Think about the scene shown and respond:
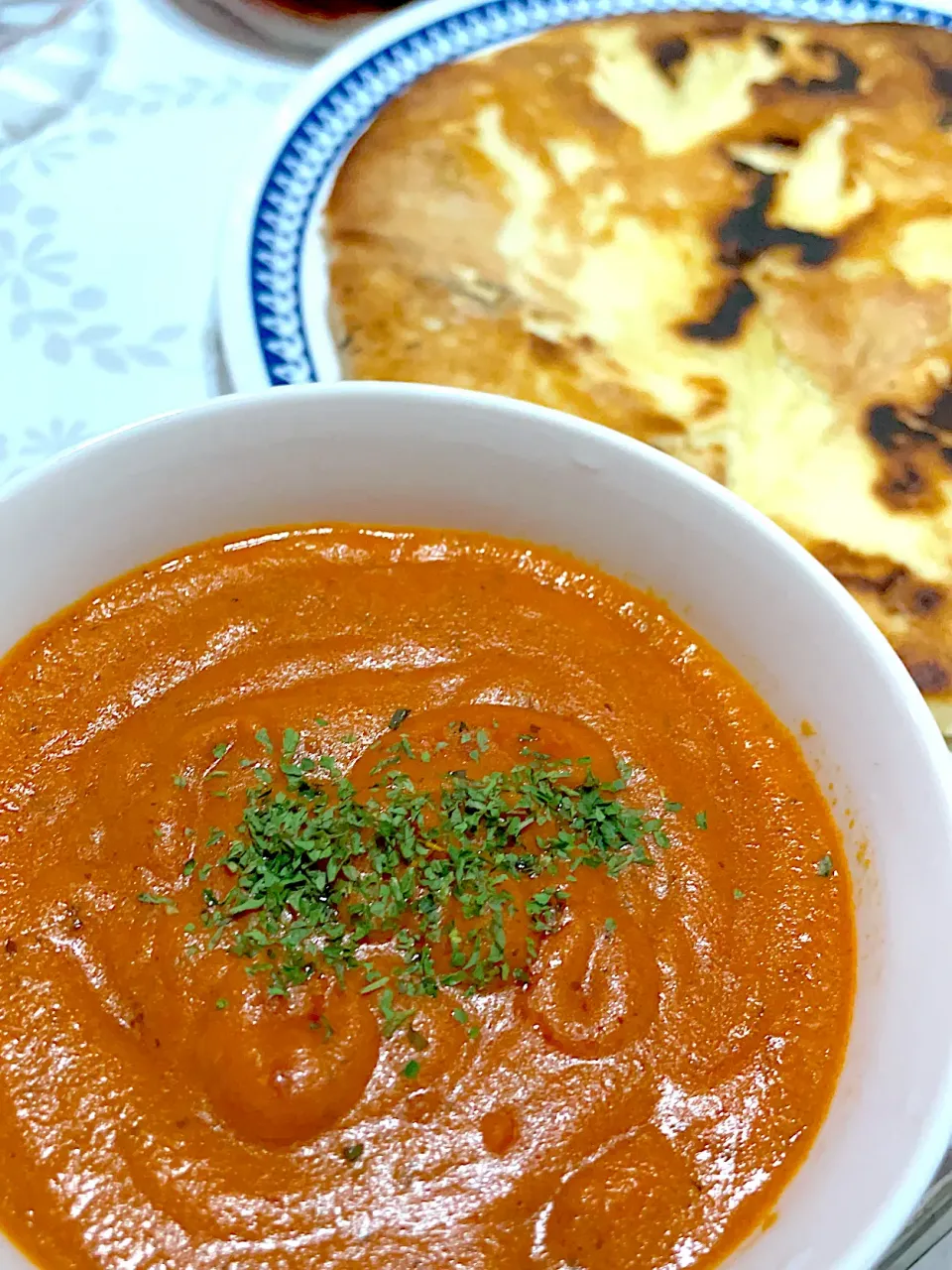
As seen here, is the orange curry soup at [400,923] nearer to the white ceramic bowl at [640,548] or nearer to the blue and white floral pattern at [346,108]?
the white ceramic bowl at [640,548]

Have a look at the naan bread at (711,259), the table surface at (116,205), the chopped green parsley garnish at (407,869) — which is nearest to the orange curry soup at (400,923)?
the chopped green parsley garnish at (407,869)

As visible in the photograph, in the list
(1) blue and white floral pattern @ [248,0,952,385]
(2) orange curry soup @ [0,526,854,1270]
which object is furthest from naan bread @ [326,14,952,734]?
(2) orange curry soup @ [0,526,854,1270]

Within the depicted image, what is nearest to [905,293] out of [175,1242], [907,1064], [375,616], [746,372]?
[746,372]

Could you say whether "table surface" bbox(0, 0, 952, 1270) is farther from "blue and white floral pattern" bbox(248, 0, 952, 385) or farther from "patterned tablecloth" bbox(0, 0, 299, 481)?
"blue and white floral pattern" bbox(248, 0, 952, 385)

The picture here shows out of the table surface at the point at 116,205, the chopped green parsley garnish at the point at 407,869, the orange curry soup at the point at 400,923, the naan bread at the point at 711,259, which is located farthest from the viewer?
the table surface at the point at 116,205

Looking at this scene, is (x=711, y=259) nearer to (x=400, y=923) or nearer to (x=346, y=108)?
(x=346, y=108)

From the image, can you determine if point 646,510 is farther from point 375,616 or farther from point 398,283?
point 398,283
